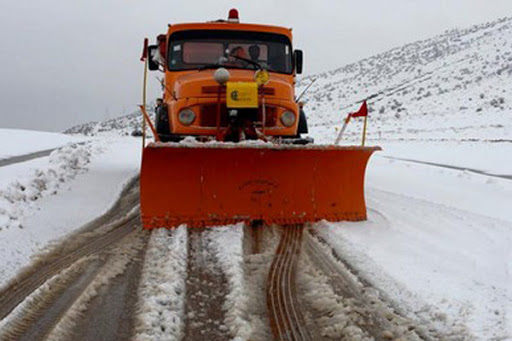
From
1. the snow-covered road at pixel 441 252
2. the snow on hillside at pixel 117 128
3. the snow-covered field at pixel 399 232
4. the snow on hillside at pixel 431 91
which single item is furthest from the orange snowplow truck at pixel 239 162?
the snow on hillside at pixel 117 128

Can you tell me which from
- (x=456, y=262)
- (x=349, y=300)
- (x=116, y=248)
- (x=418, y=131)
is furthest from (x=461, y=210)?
(x=418, y=131)

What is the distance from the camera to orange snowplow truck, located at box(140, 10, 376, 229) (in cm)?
475

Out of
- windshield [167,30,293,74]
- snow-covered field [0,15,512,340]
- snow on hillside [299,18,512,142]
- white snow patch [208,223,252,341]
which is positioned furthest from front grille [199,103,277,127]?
snow on hillside [299,18,512,142]

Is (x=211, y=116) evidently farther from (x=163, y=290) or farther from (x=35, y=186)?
(x=163, y=290)

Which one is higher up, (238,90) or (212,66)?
(212,66)

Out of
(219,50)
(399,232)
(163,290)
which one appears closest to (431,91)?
(219,50)

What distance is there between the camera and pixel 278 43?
699cm

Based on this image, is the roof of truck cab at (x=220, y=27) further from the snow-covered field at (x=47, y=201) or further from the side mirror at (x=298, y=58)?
the snow-covered field at (x=47, y=201)

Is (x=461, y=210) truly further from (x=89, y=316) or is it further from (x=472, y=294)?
(x=89, y=316)

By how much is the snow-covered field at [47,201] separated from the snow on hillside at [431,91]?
14502 mm

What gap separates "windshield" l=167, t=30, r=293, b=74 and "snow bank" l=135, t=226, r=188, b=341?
302 centimetres

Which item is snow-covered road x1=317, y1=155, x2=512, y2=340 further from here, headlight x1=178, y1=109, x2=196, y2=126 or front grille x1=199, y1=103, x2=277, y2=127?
headlight x1=178, y1=109, x2=196, y2=126

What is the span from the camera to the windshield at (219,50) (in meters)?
6.57

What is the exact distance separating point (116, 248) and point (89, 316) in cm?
143
